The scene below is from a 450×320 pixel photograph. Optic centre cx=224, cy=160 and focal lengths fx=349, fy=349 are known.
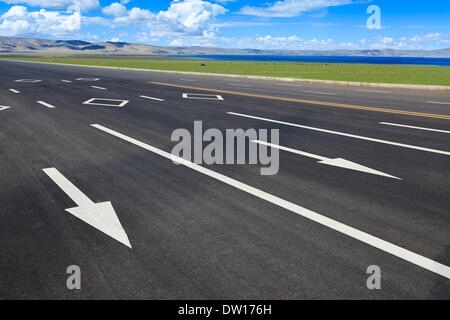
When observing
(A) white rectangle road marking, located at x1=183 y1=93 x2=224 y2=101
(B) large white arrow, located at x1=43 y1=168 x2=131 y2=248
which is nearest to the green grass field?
(A) white rectangle road marking, located at x1=183 y1=93 x2=224 y2=101

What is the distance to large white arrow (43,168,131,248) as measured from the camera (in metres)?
3.83

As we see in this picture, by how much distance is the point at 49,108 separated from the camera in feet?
39.8

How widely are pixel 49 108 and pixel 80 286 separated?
10773mm

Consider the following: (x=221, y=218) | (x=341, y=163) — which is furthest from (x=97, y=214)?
(x=341, y=163)

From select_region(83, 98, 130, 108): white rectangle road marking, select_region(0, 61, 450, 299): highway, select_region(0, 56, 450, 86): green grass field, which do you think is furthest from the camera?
select_region(0, 56, 450, 86): green grass field

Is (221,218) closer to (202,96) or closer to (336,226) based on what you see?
(336,226)

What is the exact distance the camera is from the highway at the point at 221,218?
9.87 feet

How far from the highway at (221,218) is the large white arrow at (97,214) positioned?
0.02m

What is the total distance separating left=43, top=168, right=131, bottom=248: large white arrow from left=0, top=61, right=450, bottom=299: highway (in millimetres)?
22

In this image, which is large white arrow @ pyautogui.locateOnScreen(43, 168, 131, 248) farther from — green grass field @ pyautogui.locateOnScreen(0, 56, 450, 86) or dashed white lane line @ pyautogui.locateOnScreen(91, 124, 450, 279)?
green grass field @ pyautogui.locateOnScreen(0, 56, 450, 86)

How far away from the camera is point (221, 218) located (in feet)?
13.6

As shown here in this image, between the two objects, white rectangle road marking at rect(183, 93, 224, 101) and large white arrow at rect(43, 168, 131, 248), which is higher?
white rectangle road marking at rect(183, 93, 224, 101)

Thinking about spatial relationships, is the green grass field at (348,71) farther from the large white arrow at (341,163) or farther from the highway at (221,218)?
the large white arrow at (341,163)
